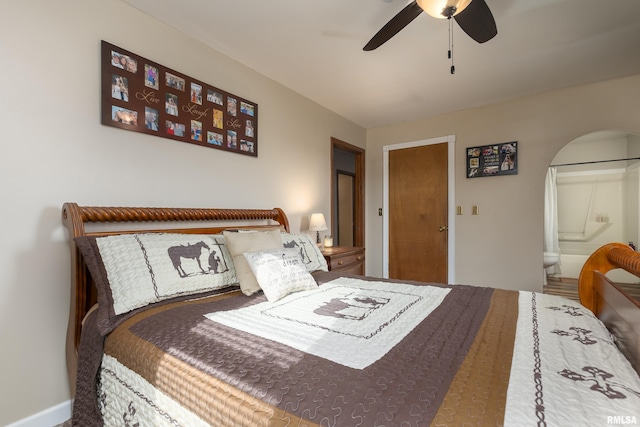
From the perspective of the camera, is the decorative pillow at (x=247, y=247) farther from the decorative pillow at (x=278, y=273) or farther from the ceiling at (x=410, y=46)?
the ceiling at (x=410, y=46)

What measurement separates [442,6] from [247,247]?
1.62 m

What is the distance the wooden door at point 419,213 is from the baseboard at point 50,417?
3592mm

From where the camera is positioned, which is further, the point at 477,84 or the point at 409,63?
the point at 477,84

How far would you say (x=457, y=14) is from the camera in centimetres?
153

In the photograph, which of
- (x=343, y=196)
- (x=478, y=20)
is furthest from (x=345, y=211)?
(x=478, y=20)

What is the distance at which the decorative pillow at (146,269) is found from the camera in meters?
1.28

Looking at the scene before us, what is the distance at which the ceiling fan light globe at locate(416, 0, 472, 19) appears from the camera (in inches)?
54.0

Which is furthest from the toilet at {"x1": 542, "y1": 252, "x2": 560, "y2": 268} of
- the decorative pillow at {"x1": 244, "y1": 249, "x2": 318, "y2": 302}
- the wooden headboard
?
the decorative pillow at {"x1": 244, "y1": 249, "x2": 318, "y2": 302}

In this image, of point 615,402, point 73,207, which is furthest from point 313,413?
point 73,207

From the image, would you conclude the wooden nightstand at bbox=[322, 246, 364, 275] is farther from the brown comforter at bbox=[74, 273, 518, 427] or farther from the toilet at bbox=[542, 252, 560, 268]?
the toilet at bbox=[542, 252, 560, 268]

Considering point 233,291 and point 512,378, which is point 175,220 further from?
point 512,378

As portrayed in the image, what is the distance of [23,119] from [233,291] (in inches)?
54.1

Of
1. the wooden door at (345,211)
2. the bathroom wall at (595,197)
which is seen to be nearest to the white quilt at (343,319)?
the bathroom wall at (595,197)

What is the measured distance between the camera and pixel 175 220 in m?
1.99
